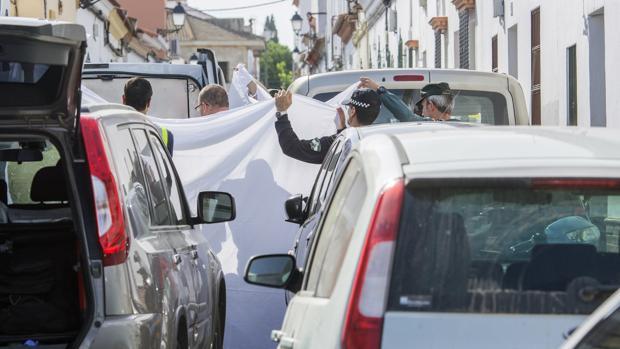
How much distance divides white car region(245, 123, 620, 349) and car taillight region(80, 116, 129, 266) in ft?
4.00

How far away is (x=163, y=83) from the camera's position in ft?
46.2

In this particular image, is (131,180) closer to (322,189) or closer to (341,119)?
(322,189)

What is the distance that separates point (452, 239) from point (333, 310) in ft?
1.33

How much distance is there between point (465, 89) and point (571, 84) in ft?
19.3

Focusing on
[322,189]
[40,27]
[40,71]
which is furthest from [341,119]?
[40,27]

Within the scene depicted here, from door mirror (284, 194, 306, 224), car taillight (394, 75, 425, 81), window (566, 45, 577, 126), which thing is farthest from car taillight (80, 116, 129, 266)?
window (566, 45, 577, 126)

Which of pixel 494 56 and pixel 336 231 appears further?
pixel 494 56

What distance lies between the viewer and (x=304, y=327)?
460 centimetres

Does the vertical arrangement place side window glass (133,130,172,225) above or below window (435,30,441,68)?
below

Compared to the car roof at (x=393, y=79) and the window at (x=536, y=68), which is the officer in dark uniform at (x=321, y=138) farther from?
the window at (x=536, y=68)

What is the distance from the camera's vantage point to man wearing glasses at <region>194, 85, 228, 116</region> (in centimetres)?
1156

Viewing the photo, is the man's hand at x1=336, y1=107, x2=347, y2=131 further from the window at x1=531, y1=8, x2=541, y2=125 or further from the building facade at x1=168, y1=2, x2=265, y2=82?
the building facade at x1=168, y1=2, x2=265, y2=82

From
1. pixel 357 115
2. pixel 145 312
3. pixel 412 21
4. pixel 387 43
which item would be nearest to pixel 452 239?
pixel 145 312

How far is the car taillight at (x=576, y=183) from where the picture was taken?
13.5ft
